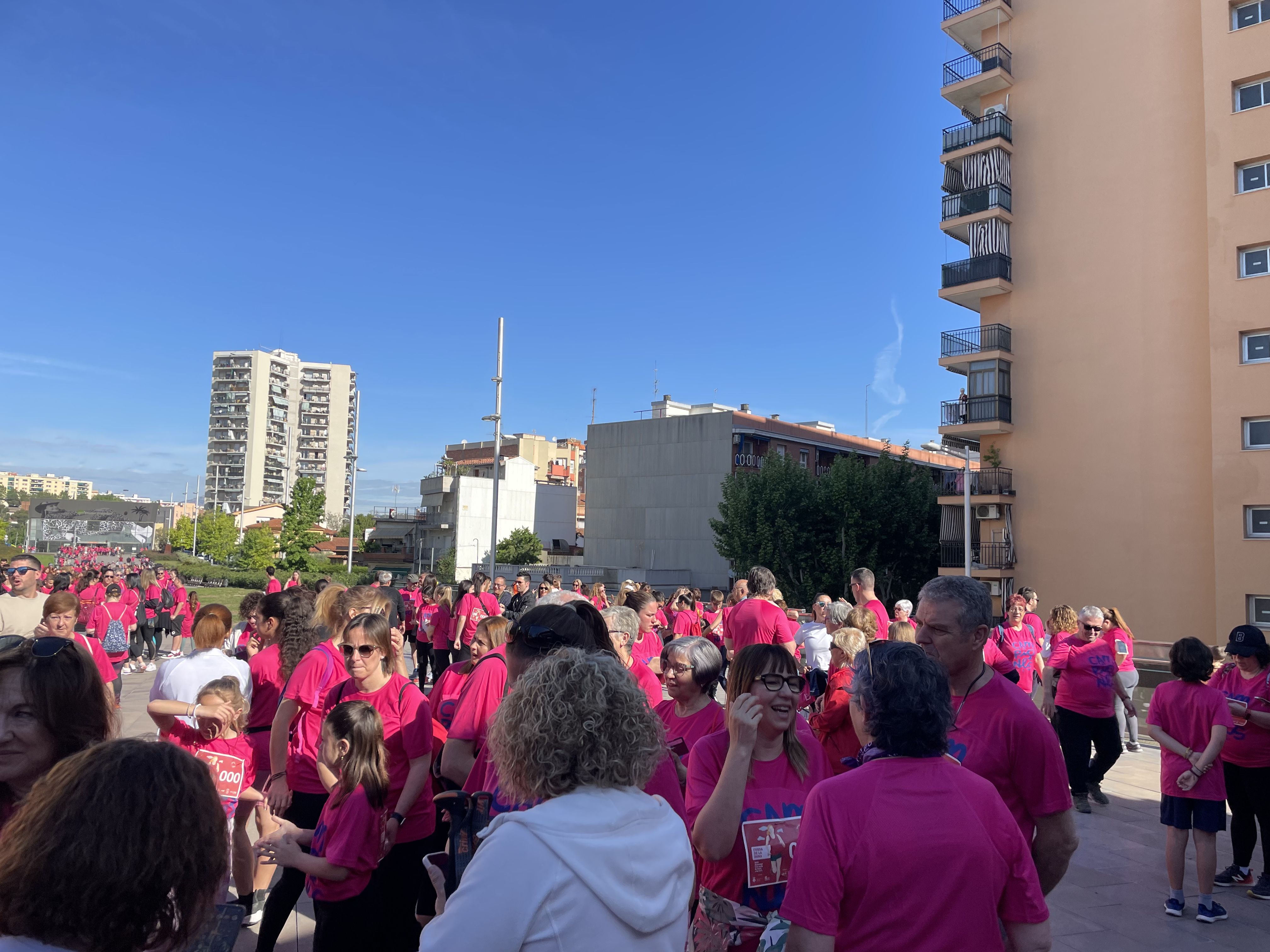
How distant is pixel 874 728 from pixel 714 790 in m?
0.70

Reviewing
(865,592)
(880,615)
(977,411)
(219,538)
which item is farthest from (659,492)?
(865,592)

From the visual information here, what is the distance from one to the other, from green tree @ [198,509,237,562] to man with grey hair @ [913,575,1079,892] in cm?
7052

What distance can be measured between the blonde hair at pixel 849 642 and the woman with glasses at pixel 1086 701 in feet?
12.0

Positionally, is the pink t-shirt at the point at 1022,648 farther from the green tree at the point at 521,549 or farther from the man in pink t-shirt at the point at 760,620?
the green tree at the point at 521,549

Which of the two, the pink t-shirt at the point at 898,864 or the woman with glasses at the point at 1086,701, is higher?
the pink t-shirt at the point at 898,864

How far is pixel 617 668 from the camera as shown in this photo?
6.41ft

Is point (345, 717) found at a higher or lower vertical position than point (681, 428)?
lower

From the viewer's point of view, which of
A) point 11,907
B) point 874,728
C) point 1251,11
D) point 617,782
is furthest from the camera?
point 1251,11

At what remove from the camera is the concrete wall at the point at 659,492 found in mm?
47531

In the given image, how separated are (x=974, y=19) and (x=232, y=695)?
32.0 meters

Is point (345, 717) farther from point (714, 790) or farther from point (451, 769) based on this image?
point (714, 790)

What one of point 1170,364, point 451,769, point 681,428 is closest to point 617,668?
point 451,769

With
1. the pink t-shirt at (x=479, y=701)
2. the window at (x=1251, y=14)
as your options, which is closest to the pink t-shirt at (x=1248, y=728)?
the pink t-shirt at (x=479, y=701)

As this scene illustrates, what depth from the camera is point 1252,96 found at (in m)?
21.3
